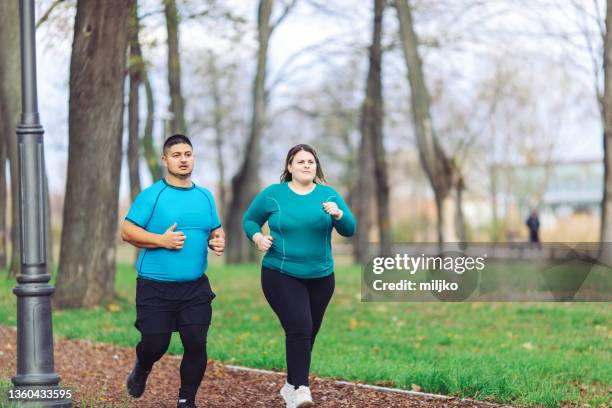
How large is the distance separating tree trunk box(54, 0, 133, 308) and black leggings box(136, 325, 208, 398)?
6999 millimetres

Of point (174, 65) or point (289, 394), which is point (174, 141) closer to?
point (289, 394)

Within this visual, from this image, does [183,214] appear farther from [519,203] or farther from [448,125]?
[519,203]

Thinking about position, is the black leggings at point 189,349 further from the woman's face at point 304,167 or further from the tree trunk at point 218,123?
the tree trunk at point 218,123

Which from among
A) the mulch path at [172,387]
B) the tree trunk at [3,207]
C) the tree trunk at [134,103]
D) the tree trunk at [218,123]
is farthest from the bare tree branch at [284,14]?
the mulch path at [172,387]

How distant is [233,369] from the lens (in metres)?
9.19

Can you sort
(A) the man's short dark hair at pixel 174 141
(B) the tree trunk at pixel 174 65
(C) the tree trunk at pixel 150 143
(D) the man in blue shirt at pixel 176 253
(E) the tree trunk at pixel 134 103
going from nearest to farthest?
(D) the man in blue shirt at pixel 176 253 → (A) the man's short dark hair at pixel 174 141 → (E) the tree trunk at pixel 134 103 → (B) the tree trunk at pixel 174 65 → (C) the tree trunk at pixel 150 143

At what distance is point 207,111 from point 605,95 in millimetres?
31498

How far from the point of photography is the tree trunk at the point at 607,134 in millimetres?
15289

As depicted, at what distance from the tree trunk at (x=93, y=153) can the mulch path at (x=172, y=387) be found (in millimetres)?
3360

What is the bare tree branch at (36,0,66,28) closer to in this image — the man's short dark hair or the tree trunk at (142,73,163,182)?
the tree trunk at (142,73,163,182)

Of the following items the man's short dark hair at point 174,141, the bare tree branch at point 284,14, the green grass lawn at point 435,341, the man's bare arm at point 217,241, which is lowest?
the green grass lawn at point 435,341

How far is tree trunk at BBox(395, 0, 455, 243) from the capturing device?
1775 cm

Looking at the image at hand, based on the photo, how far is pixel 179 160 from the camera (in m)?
6.45

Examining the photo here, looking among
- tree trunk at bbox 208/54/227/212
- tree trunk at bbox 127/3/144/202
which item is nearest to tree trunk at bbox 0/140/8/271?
tree trunk at bbox 127/3/144/202
